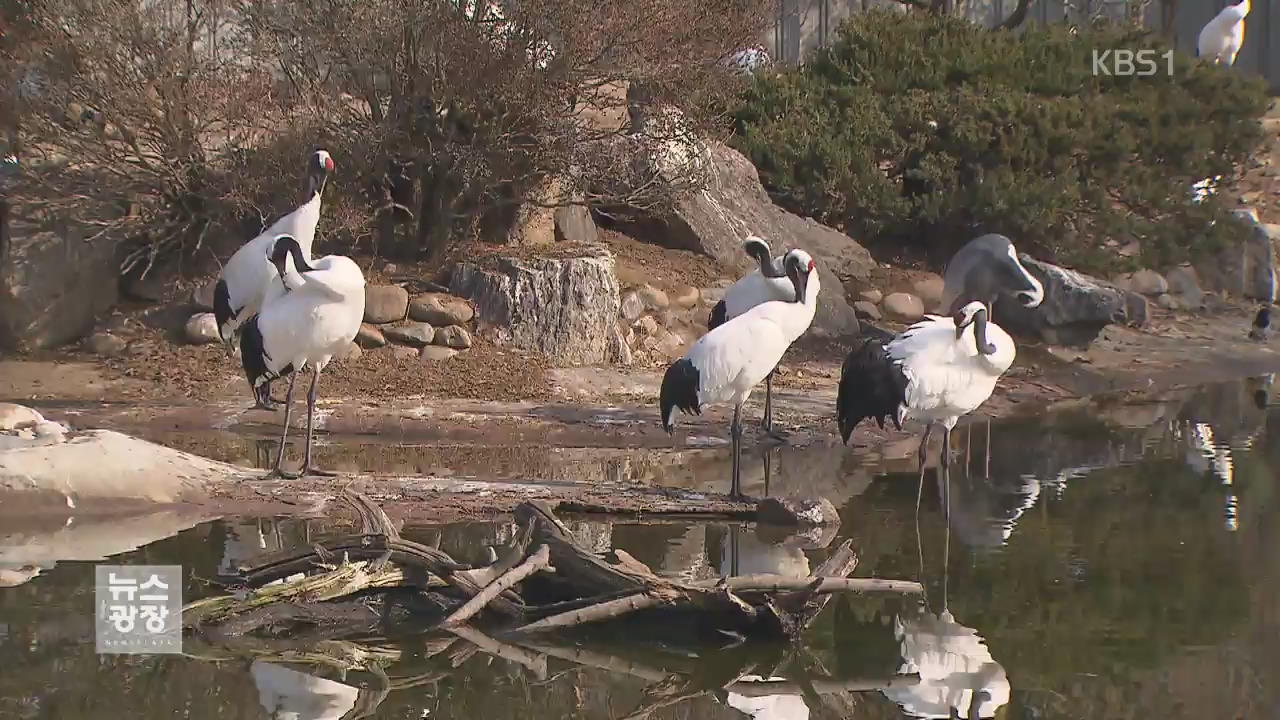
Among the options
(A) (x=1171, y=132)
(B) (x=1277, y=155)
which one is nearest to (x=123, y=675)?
(A) (x=1171, y=132)

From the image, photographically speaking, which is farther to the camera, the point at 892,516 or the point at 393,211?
the point at 393,211

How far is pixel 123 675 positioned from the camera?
6.45m

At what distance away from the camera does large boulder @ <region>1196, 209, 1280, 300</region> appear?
64.0 feet

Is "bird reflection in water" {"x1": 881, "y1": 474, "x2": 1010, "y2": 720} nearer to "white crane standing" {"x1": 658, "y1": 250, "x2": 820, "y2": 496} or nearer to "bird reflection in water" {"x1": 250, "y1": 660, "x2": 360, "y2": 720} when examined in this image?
"bird reflection in water" {"x1": 250, "y1": 660, "x2": 360, "y2": 720}

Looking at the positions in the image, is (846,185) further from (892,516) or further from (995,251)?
(892,516)

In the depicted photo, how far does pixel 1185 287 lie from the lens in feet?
62.1

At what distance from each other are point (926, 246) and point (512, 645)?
1288cm

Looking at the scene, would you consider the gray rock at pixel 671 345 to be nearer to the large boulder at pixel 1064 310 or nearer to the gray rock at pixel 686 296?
the gray rock at pixel 686 296

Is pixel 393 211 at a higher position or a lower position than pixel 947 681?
higher

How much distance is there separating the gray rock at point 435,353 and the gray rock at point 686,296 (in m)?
2.66

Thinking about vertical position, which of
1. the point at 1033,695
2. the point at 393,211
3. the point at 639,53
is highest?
the point at 639,53

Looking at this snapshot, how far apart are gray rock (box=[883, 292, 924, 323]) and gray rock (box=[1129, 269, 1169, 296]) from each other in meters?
3.06

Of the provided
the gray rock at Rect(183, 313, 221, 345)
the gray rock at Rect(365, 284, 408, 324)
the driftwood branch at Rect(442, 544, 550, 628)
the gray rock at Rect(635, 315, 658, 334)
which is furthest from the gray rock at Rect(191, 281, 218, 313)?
the driftwood branch at Rect(442, 544, 550, 628)

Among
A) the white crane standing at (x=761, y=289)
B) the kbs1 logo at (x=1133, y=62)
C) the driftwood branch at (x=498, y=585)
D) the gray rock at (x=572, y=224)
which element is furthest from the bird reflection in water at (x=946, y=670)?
the kbs1 logo at (x=1133, y=62)
